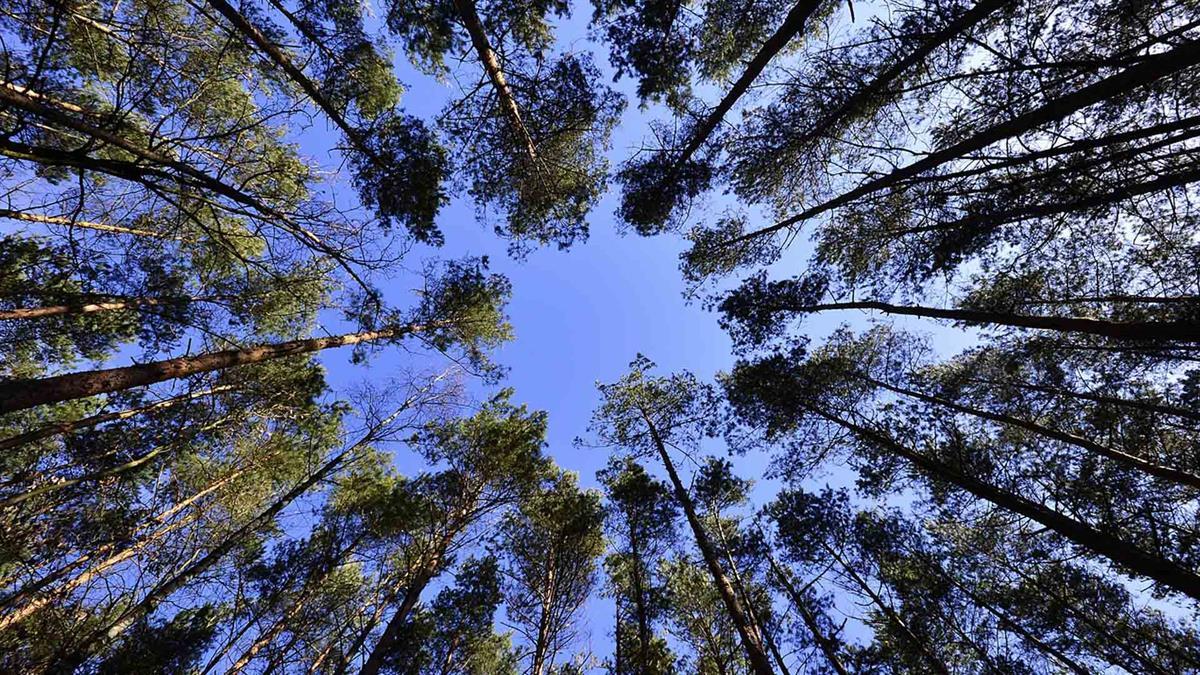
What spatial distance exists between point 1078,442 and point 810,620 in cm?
578

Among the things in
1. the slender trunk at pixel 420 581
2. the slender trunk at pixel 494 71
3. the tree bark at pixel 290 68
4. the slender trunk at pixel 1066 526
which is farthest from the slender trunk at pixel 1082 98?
the slender trunk at pixel 420 581

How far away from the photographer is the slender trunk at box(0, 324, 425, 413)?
3436 millimetres

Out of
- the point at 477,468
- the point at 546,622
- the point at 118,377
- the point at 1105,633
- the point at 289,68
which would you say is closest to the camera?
the point at 118,377

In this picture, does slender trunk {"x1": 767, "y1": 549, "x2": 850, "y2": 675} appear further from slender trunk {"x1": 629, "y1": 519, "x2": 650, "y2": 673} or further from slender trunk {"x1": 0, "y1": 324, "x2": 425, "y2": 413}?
slender trunk {"x1": 0, "y1": 324, "x2": 425, "y2": 413}

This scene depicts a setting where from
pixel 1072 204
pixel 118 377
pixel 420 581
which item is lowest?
pixel 420 581

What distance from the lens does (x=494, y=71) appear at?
6.86 metres

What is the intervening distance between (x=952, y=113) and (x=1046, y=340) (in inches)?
221

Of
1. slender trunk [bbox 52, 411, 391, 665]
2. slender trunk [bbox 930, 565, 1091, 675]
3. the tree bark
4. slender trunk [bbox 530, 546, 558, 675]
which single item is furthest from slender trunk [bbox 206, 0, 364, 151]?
slender trunk [bbox 930, 565, 1091, 675]

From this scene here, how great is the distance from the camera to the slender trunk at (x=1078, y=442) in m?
5.92

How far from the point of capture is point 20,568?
15.6ft

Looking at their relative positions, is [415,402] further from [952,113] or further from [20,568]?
[952,113]

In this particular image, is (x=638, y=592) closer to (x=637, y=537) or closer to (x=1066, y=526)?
(x=637, y=537)

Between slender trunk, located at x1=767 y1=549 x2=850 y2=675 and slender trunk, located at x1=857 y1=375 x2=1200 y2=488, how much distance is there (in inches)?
197

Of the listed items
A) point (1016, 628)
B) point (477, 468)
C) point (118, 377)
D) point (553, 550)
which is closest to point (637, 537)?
point (553, 550)
